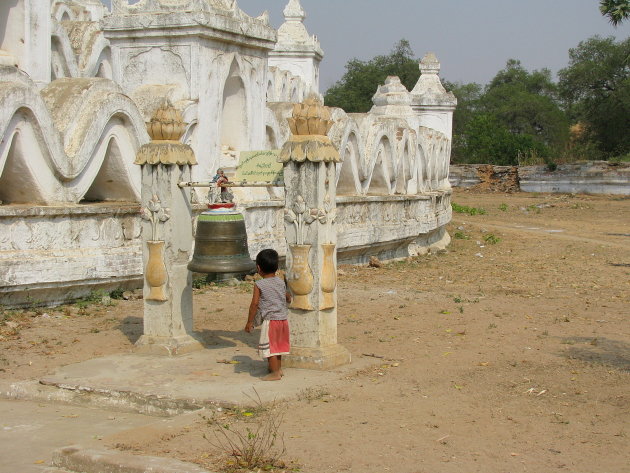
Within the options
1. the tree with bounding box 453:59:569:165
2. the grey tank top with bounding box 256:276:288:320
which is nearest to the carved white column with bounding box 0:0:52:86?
the grey tank top with bounding box 256:276:288:320

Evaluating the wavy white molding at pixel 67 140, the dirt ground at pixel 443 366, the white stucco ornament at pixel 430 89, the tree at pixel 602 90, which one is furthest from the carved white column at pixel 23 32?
the tree at pixel 602 90

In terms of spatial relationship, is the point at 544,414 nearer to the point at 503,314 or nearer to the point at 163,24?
the point at 503,314

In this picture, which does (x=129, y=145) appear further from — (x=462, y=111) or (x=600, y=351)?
(x=462, y=111)

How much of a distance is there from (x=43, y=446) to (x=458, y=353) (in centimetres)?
314

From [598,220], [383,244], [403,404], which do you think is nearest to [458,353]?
[403,404]

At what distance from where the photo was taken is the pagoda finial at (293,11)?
2133 centimetres

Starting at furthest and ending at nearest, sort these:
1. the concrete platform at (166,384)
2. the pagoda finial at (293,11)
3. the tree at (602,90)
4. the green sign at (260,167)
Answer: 1. the tree at (602,90)
2. the pagoda finial at (293,11)
3. the green sign at (260,167)
4. the concrete platform at (166,384)

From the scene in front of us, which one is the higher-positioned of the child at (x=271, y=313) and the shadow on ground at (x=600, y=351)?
the child at (x=271, y=313)

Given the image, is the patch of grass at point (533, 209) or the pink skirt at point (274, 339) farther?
the patch of grass at point (533, 209)

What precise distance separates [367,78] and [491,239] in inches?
1418

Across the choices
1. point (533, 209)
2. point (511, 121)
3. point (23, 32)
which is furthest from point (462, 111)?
point (23, 32)

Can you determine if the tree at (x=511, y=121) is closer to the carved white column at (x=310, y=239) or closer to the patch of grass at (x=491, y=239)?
the patch of grass at (x=491, y=239)

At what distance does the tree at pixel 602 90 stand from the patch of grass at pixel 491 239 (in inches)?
960

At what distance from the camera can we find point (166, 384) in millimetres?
6145
